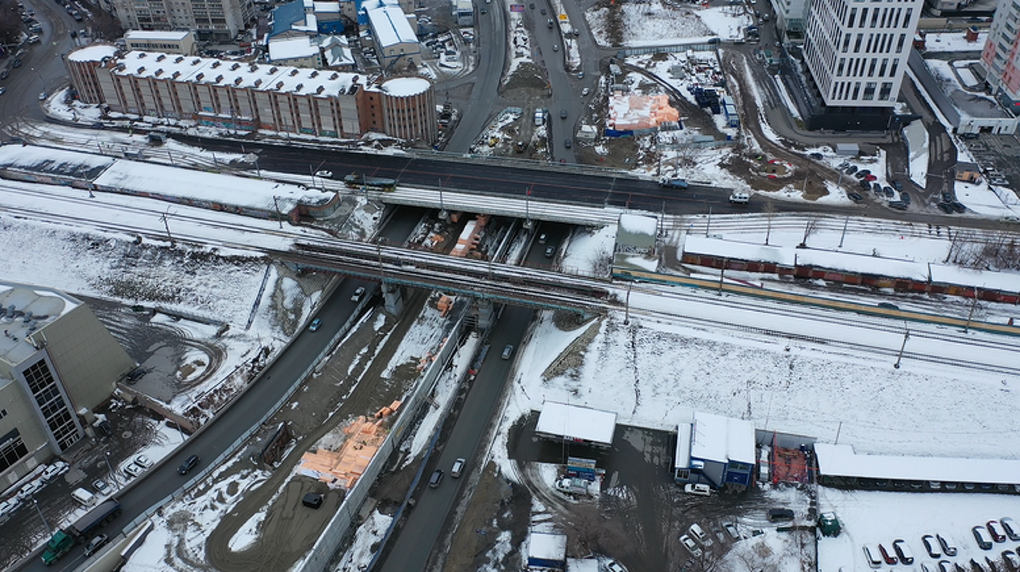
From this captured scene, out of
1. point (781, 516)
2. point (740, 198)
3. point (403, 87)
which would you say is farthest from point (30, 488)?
point (740, 198)

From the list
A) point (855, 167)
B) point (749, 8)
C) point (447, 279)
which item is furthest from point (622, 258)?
point (749, 8)

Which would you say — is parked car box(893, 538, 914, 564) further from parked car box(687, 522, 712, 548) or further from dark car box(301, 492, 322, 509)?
dark car box(301, 492, 322, 509)

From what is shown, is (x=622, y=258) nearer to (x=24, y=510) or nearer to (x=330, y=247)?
(x=330, y=247)

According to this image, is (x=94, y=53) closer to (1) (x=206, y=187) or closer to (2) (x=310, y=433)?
(1) (x=206, y=187)

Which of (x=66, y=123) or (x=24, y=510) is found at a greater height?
(x=66, y=123)

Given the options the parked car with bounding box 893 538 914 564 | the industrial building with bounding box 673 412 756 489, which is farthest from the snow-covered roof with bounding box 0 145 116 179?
the parked car with bounding box 893 538 914 564

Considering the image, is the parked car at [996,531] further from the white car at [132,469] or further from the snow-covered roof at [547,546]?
the white car at [132,469]

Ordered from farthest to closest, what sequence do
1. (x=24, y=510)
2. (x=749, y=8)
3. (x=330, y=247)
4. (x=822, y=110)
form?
(x=749, y=8) < (x=822, y=110) < (x=330, y=247) < (x=24, y=510)
